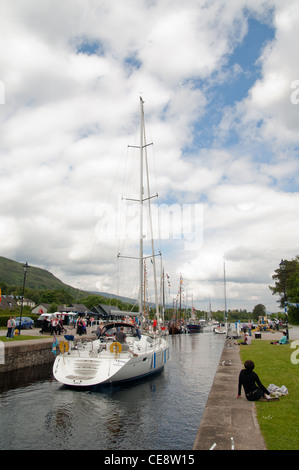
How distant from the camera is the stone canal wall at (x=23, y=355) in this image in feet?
63.4

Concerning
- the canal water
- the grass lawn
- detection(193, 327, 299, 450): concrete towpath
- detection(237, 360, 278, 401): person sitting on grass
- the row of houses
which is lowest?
the canal water

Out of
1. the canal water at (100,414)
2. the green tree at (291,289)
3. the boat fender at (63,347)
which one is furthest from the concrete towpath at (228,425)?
the green tree at (291,289)

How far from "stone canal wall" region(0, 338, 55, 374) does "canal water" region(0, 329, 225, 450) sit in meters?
0.64

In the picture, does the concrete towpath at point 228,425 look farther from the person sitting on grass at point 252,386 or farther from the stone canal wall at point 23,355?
the stone canal wall at point 23,355

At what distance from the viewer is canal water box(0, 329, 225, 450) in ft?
32.0

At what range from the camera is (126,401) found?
14609 millimetres

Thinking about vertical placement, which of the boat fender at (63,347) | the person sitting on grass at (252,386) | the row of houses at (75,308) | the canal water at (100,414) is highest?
the row of houses at (75,308)

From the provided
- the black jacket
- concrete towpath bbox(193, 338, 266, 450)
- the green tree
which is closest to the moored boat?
concrete towpath bbox(193, 338, 266, 450)

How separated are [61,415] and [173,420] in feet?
13.3

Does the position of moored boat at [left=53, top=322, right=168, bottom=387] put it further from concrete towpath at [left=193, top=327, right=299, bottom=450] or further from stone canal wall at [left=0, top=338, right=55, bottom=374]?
concrete towpath at [left=193, top=327, right=299, bottom=450]

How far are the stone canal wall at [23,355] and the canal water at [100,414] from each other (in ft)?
2.11

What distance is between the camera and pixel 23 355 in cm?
2091
